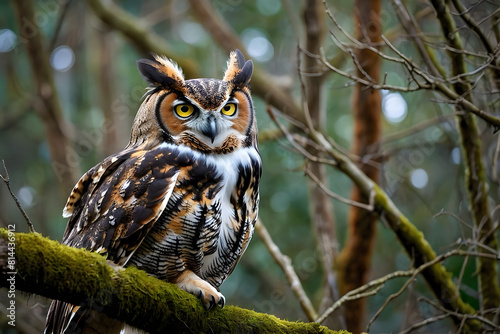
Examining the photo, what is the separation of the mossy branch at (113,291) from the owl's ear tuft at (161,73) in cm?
102

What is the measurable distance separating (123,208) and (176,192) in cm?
25

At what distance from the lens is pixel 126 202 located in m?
2.36

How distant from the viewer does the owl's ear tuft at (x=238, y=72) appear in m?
2.72

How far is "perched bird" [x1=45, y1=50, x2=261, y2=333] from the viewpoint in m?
2.33

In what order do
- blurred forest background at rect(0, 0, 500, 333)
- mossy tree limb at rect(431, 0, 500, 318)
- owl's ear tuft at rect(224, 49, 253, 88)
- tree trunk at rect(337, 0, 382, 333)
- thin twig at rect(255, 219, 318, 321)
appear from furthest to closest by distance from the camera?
tree trunk at rect(337, 0, 382, 333) < thin twig at rect(255, 219, 318, 321) < blurred forest background at rect(0, 0, 500, 333) < mossy tree limb at rect(431, 0, 500, 318) < owl's ear tuft at rect(224, 49, 253, 88)

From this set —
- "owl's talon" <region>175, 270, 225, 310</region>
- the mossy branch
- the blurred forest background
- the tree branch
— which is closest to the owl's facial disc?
"owl's talon" <region>175, 270, 225, 310</region>

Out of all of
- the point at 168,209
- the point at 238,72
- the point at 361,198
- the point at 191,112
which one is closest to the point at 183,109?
the point at 191,112

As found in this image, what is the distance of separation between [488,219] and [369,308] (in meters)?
4.58

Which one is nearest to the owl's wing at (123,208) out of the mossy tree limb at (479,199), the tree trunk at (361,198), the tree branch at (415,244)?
the tree branch at (415,244)

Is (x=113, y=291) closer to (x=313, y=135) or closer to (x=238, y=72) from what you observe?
(x=238, y=72)

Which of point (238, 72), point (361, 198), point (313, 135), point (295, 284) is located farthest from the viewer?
point (361, 198)

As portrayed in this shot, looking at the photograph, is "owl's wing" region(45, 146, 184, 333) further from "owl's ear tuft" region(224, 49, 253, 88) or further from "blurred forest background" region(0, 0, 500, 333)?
"blurred forest background" region(0, 0, 500, 333)

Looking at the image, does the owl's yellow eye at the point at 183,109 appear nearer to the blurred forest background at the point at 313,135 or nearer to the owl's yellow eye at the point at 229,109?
the owl's yellow eye at the point at 229,109

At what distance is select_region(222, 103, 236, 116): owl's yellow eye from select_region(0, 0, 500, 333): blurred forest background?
77cm
